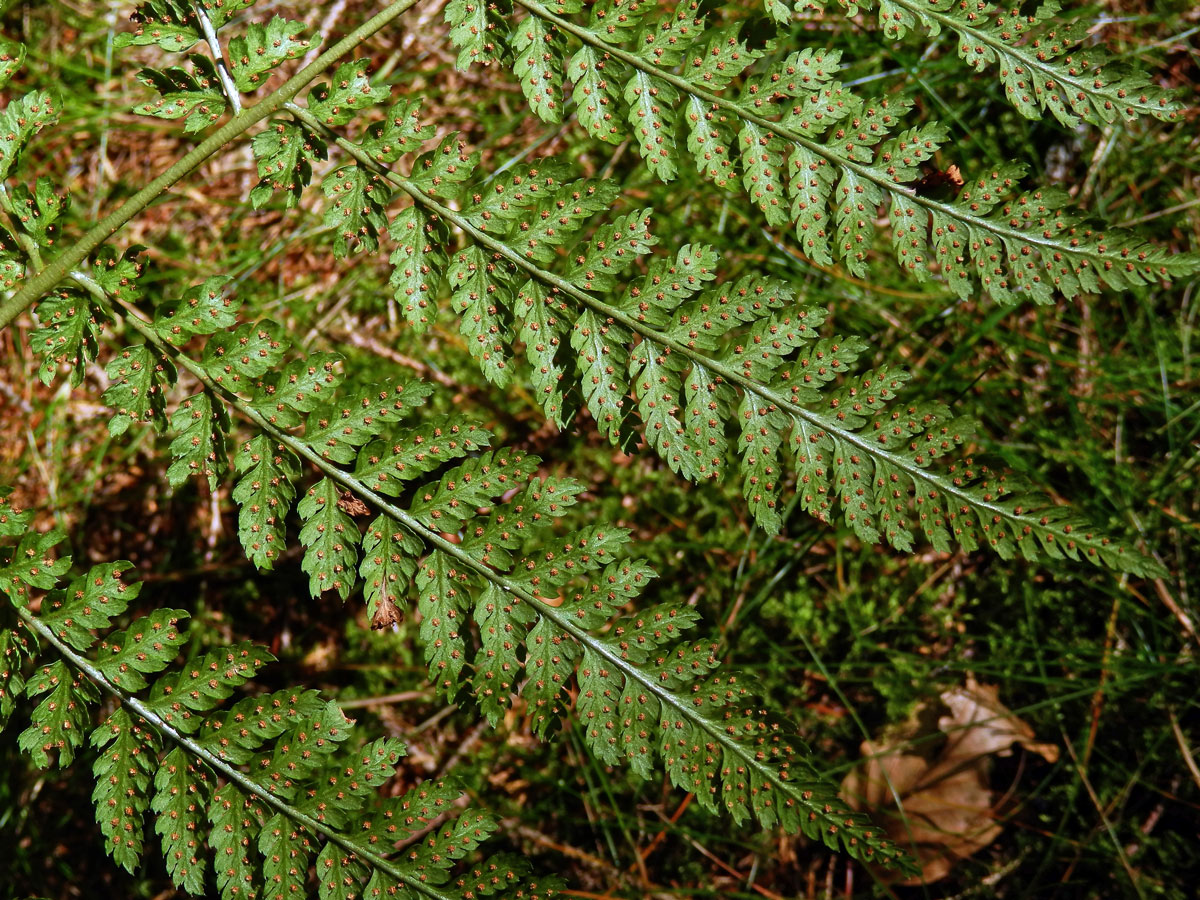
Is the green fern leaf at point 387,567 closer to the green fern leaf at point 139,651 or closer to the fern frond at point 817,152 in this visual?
the green fern leaf at point 139,651

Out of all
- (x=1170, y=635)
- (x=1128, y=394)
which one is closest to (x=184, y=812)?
(x=1170, y=635)

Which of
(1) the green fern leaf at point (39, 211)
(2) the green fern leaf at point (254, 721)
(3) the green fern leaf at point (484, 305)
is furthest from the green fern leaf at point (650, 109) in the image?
(2) the green fern leaf at point (254, 721)

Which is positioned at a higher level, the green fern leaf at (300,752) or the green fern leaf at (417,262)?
the green fern leaf at (417,262)

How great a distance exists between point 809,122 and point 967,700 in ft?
8.56

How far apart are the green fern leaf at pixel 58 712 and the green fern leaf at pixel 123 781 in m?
0.10

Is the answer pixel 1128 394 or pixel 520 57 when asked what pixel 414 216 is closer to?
pixel 520 57

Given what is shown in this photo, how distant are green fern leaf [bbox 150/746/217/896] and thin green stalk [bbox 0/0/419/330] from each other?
1.53 meters

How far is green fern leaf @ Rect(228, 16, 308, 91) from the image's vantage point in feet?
8.45

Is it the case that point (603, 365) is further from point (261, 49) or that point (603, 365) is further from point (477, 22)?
point (261, 49)

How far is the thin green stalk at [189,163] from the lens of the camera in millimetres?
2650

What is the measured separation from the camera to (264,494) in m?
2.61

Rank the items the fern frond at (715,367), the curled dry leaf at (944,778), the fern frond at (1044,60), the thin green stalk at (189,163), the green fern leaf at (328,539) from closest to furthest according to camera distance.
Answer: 1. the fern frond at (1044,60)
2. the fern frond at (715,367)
3. the green fern leaf at (328,539)
4. the thin green stalk at (189,163)
5. the curled dry leaf at (944,778)

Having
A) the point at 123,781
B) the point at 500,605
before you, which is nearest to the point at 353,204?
the point at 500,605

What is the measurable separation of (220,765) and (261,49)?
2.22 m
